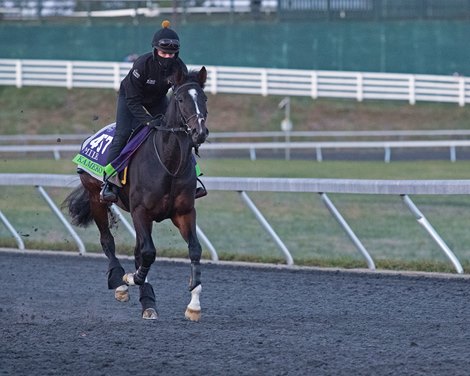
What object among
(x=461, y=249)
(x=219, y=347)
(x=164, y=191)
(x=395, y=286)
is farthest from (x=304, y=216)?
(x=219, y=347)

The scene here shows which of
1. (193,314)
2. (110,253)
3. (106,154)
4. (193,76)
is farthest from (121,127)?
(193,314)

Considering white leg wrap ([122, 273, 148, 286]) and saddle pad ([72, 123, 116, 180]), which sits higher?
saddle pad ([72, 123, 116, 180])

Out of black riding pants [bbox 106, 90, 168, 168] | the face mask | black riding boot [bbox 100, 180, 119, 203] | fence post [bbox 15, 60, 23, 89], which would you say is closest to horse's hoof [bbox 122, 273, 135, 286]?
black riding boot [bbox 100, 180, 119, 203]

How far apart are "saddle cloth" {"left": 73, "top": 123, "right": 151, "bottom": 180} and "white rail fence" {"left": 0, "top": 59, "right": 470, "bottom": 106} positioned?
86.8ft

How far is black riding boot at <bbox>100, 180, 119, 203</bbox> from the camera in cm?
902

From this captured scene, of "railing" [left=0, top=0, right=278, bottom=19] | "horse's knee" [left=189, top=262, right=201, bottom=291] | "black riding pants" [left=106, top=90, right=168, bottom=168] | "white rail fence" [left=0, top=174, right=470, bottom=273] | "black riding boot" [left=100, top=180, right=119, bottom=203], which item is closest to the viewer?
"horse's knee" [left=189, top=262, right=201, bottom=291]

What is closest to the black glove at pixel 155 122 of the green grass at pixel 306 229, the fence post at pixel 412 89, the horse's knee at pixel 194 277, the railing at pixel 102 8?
the horse's knee at pixel 194 277

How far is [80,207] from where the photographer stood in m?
10.2

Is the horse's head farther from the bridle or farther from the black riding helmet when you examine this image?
the black riding helmet

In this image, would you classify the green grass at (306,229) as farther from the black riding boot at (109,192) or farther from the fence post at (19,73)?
the fence post at (19,73)

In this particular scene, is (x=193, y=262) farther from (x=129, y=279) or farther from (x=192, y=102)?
(x=192, y=102)

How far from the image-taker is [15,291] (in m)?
9.84

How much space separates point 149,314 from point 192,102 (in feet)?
5.06

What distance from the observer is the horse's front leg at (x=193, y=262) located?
7.96 metres
